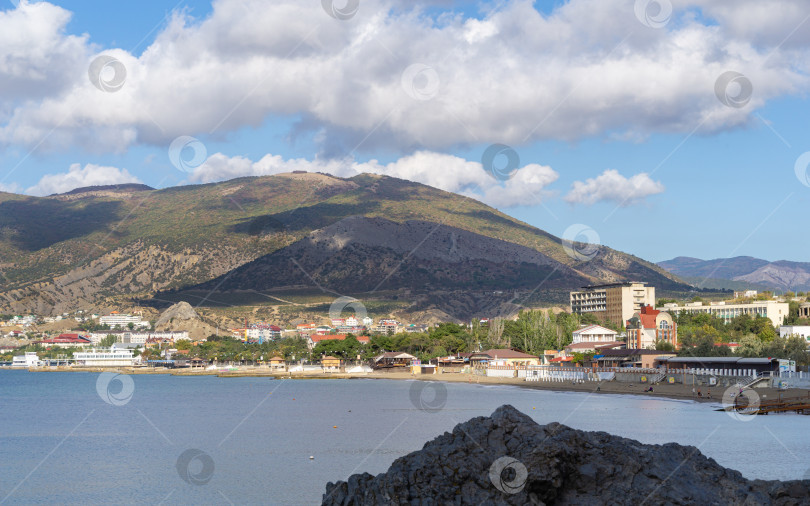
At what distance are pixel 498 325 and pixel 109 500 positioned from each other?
11342 centimetres

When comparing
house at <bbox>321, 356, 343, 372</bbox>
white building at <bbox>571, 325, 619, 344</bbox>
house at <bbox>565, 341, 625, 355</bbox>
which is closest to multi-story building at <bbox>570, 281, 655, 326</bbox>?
white building at <bbox>571, 325, 619, 344</bbox>

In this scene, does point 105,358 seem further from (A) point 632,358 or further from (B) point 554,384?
(A) point 632,358

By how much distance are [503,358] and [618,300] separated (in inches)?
2761

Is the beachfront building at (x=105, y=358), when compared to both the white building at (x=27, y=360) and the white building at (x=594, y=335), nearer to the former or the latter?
the white building at (x=27, y=360)

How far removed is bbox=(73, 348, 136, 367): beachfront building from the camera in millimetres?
182625

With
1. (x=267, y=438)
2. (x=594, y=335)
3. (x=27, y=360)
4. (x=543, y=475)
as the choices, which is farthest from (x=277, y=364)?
(x=543, y=475)

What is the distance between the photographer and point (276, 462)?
107 ft

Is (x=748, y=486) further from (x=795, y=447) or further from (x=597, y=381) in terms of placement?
(x=597, y=381)

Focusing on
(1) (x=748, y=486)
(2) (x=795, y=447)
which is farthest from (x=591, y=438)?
(2) (x=795, y=447)

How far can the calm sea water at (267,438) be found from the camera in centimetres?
2784

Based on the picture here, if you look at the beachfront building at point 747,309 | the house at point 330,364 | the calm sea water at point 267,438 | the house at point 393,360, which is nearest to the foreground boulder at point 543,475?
the calm sea water at point 267,438

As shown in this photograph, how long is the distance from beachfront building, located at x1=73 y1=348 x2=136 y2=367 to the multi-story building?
98.8 metres

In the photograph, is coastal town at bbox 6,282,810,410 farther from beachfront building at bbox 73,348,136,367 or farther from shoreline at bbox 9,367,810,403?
shoreline at bbox 9,367,810,403

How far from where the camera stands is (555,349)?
127375 mm
